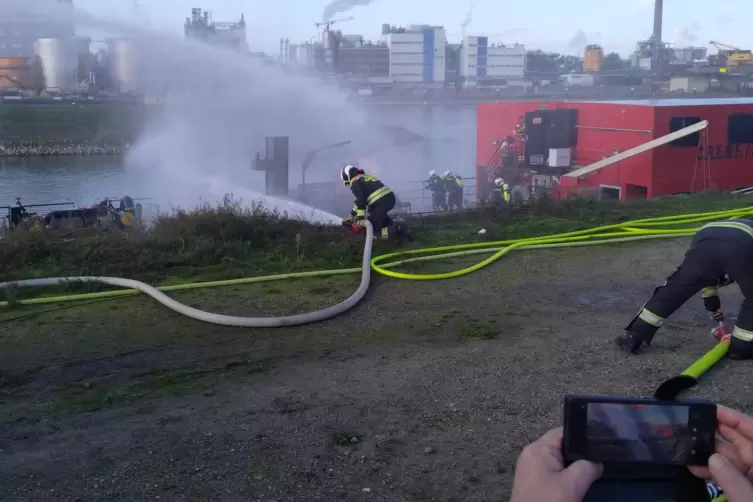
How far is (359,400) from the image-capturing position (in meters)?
4.78

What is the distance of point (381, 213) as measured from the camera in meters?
9.27

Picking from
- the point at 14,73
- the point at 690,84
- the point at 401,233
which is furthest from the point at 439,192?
the point at 14,73

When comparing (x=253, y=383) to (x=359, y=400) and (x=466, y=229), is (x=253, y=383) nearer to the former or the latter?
(x=359, y=400)

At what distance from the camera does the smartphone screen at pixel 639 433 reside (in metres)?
1.34

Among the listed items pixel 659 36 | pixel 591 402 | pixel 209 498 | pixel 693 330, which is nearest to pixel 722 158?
pixel 693 330

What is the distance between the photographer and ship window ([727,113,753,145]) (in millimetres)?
17859

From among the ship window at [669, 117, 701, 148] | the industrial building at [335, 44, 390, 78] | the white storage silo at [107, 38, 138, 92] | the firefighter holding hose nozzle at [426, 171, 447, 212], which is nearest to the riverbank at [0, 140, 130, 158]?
the white storage silo at [107, 38, 138, 92]

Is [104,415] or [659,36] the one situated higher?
[659,36]

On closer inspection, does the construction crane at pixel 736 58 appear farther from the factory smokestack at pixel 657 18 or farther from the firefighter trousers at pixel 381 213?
the firefighter trousers at pixel 381 213

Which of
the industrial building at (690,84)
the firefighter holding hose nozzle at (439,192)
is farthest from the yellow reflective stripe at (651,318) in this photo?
the industrial building at (690,84)

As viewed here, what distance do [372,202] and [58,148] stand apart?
120 ft

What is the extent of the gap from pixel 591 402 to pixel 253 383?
4.00m

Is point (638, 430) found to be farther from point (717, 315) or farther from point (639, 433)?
point (717, 315)

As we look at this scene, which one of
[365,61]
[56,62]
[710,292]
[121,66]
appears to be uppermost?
[365,61]
